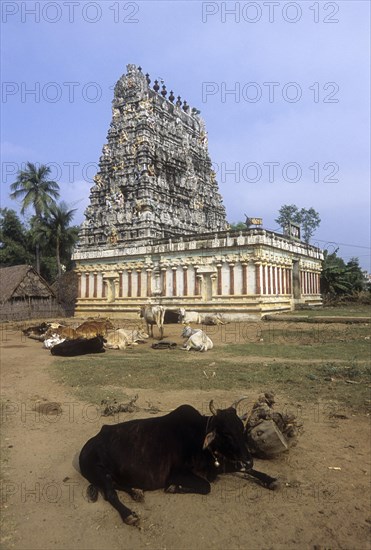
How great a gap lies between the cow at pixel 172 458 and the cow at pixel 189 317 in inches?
715

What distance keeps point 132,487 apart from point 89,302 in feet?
90.9

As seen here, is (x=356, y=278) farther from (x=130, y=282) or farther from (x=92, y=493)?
(x=92, y=493)

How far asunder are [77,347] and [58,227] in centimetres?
3166

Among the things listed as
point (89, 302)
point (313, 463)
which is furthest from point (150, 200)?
point (313, 463)

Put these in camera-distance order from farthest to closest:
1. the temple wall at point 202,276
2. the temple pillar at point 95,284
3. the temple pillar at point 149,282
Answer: the temple pillar at point 95,284 → the temple pillar at point 149,282 → the temple wall at point 202,276

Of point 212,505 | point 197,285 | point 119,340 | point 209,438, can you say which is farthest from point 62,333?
point 212,505

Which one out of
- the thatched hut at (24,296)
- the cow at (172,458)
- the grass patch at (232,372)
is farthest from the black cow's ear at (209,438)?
the thatched hut at (24,296)

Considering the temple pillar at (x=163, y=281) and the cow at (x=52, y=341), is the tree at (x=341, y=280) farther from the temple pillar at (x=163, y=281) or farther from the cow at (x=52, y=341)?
the cow at (x=52, y=341)

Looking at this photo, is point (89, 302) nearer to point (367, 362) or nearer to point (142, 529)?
point (367, 362)

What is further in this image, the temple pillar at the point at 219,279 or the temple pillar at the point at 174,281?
the temple pillar at the point at 174,281

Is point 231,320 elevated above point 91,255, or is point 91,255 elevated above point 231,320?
point 91,255

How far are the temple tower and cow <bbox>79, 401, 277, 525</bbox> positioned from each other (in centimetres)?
2443

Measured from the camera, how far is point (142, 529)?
3.62 metres

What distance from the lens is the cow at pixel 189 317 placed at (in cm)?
2280
